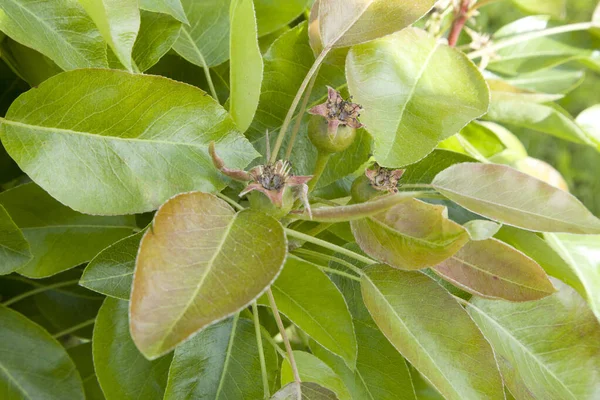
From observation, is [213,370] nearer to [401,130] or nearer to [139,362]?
[139,362]

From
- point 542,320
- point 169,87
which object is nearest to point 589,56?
point 542,320

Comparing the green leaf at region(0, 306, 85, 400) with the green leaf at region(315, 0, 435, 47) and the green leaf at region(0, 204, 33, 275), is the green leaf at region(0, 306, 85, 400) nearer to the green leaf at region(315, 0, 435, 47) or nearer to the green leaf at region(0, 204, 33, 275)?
the green leaf at region(0, 204, 33, 275)

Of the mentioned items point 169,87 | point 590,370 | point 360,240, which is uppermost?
point 169,87

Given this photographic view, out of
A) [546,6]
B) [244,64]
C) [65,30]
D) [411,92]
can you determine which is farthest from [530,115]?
[65,30]

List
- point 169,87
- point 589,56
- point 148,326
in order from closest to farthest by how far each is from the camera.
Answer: point 148,326 < point 169,87 < point 589,56

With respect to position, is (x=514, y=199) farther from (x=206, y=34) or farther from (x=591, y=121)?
(x=591, y=121)

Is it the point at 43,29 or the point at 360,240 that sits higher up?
the point at 43,29

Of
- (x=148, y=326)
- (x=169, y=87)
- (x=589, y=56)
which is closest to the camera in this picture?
(x=148, y=326)
